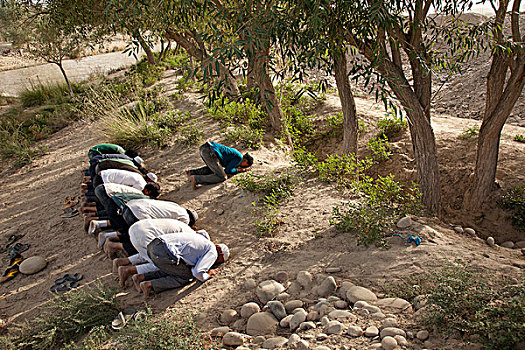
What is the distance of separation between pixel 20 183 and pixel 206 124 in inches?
151

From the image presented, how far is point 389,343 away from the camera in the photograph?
218 cm

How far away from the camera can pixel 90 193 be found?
523 centimetres

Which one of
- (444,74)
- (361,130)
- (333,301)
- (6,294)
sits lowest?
(6,294)

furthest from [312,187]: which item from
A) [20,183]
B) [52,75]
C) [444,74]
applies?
[52,75]

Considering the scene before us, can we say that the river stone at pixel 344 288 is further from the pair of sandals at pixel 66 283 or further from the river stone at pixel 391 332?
the pair of sandals at pixel 66 283

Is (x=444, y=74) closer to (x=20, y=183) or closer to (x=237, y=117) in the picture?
(x=237, y=117)

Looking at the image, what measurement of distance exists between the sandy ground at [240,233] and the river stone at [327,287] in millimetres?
201

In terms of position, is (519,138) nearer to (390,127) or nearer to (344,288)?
(390,127)

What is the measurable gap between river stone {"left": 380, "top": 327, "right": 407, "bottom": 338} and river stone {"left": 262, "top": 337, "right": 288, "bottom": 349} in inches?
26.2

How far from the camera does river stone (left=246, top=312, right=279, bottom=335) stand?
2682 millimetres

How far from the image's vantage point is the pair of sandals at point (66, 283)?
12.3ft

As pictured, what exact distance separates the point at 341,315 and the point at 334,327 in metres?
0.16

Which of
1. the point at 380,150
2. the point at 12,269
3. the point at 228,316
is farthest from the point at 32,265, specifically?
the point at 380,150

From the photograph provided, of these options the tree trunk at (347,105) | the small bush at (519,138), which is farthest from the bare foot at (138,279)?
the small bush at (519,138)
